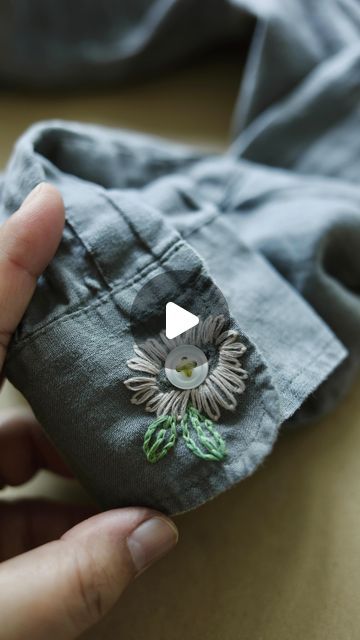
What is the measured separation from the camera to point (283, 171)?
760 mm

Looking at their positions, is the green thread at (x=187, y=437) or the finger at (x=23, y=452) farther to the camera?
the finger at (x=23, y=452)

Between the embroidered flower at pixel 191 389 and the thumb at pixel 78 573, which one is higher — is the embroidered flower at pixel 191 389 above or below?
above

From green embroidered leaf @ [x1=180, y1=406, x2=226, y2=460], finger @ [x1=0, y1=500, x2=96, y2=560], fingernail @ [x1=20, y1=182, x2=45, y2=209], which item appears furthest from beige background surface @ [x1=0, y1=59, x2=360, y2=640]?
fingernail @ [x1=20, y1=182, x2=45, y2=209]

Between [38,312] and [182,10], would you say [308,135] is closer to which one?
[182,10]

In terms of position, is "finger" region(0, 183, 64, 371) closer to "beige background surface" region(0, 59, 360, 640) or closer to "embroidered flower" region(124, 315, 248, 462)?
"embroidered flower" region(124, 315, 248, 462)

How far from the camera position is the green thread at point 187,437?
48 cm

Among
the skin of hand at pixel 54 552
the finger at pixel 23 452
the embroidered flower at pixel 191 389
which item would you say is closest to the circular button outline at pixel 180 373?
the embroidered flower at pixel 191 389

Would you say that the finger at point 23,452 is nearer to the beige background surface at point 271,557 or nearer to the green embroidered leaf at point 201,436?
the beige background surface at point 271,557

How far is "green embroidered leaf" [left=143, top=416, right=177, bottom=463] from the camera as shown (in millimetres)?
476

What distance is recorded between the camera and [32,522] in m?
0.64

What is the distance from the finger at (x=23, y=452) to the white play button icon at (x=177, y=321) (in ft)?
0.79

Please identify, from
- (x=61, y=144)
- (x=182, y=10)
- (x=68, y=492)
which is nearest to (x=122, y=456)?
(x=68, y=492)

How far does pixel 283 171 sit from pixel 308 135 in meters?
0.06

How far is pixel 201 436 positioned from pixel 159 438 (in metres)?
0.04
